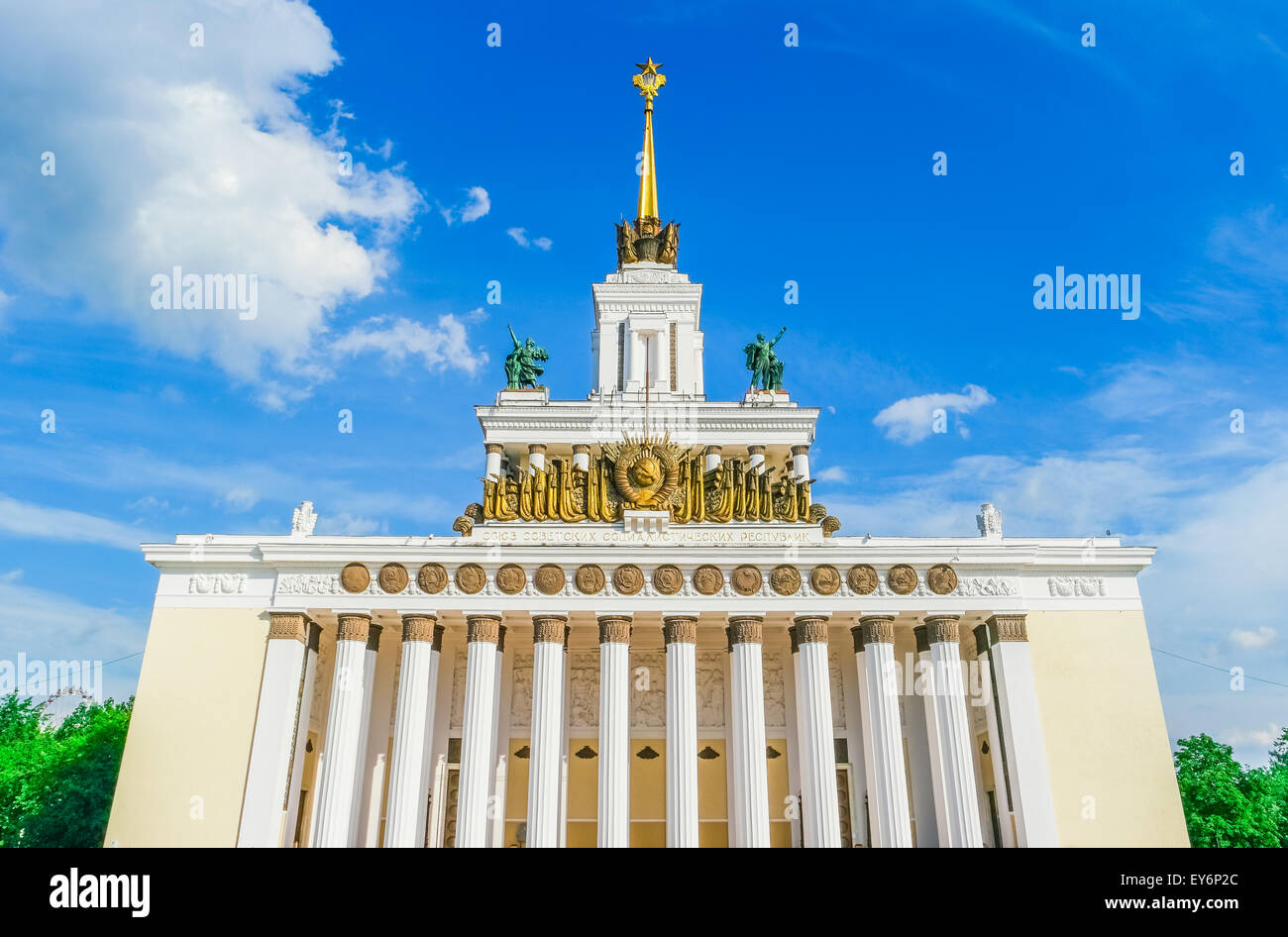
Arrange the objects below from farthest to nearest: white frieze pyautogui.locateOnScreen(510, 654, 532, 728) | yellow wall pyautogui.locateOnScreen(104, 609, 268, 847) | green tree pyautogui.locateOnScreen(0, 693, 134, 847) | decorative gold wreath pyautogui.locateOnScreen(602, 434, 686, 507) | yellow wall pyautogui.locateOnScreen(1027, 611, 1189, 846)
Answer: green tree pyautogui.locateOnScreen(0, 693, 134, 847) → white frieze pyautogui.locateOnScreen(510, 654, 532, 728) → decorative gold wreath pyautogui.locateOnScreen(602, 434, 686, 507) → yellow wall pyautogui.locateOnScreen(1027, 611, 1189, 846) → yellow wall pyautogui.locateOnScreen(104, 609, 268, 847)

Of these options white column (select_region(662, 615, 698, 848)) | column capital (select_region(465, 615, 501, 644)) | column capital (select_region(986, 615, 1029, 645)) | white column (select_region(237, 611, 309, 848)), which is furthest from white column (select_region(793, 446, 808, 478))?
white column (select_region(237, 611, 309, 848))

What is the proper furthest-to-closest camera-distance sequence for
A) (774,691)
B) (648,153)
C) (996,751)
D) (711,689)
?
(648,153)
(711,689)
(774,691)
(996,751)

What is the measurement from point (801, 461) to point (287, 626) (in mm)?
16796

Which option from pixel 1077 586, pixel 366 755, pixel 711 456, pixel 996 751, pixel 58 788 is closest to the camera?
pixel 996 751

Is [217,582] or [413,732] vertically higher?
[217,582]

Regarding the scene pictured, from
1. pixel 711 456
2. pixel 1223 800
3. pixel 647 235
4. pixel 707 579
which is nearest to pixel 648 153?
pixel 647 235

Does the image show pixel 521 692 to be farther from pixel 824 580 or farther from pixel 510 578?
pixel 824 580

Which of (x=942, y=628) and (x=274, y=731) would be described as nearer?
(x=274, y=731)

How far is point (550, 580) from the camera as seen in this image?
2198 centimetres

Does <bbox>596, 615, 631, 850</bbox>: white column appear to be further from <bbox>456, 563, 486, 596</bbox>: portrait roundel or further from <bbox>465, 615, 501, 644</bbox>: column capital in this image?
<bbox>456, 563, 486, 596</bbox>: portrait roundel

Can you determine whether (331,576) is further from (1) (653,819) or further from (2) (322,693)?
(1) (653,819)

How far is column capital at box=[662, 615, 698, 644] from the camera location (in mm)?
21641

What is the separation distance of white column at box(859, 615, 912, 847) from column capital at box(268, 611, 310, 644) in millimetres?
13670
